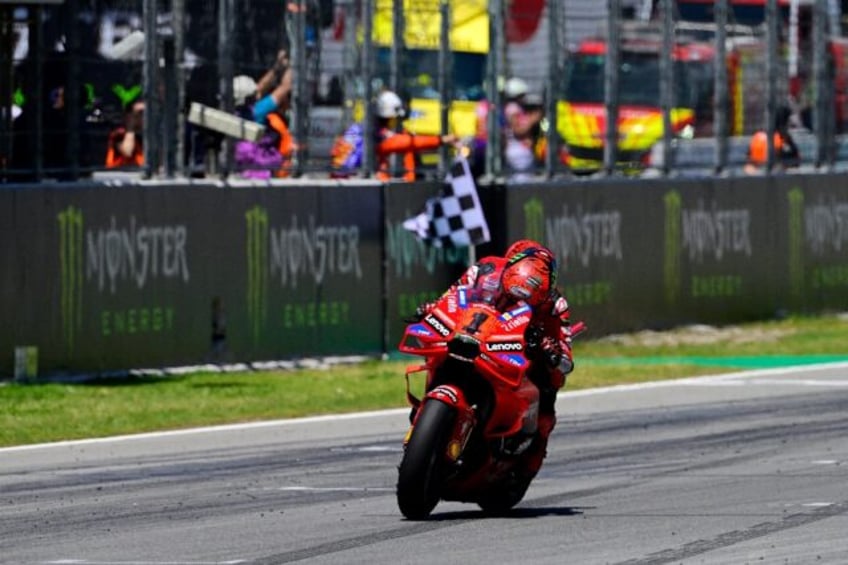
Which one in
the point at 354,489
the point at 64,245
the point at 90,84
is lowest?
the point at 354,489

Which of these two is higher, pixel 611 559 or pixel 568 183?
pixel 568 183

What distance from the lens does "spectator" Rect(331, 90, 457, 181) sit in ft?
63.8

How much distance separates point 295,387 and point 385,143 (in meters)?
3.36

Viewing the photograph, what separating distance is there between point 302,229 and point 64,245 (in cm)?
269

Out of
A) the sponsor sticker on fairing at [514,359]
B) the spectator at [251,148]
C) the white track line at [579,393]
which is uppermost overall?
the spectator at [251,148]

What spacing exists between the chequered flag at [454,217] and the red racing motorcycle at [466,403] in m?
9.59

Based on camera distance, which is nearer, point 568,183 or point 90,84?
point 90,84

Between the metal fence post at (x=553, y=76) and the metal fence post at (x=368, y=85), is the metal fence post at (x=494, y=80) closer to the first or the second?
the metal fence post at (x=553, y=76)

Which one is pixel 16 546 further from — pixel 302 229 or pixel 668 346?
pixel 668 346

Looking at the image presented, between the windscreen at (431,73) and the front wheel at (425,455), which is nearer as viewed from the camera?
the front wheel at (425,455)

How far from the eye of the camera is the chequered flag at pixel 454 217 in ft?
63.9

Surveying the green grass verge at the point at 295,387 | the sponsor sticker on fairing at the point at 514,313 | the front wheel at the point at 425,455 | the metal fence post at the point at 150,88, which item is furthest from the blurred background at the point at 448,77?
the front wheel at the point at 425,455

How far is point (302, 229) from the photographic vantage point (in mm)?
18656

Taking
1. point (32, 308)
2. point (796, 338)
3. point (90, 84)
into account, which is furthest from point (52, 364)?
point (796, 338)
